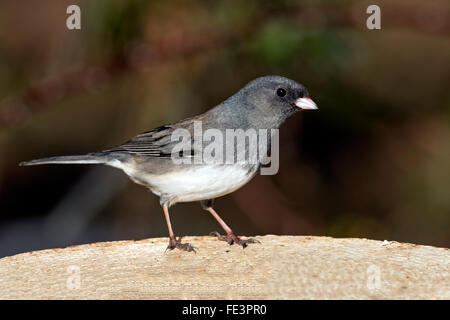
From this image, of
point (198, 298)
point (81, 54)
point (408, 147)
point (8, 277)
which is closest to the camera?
point (198, 298)

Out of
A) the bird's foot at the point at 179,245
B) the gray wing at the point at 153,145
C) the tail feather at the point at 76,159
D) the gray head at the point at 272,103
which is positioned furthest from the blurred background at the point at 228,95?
the bird's foot at the point at 179,245

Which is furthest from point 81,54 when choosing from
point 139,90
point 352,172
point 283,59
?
point 352,172

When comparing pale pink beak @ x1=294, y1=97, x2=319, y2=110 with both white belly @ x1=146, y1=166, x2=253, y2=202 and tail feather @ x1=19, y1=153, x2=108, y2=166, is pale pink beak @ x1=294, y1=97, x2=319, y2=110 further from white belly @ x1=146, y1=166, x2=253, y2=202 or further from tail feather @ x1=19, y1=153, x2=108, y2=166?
tail feather @ x1=19, y1=153, x2=108, y2=166

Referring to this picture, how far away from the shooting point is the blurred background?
4355 mm

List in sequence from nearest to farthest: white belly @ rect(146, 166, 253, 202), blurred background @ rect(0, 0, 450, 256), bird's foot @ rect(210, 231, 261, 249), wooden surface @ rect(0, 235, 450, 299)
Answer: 1. wooden surface @ rect(0, 235, 450, 299)
2. white belly @ rect(146, 166, 253, 202)
3. bird's foot @ rect(210, 231, 261, 249)
4. blurred background @ rect(0, 0, 450, 256)

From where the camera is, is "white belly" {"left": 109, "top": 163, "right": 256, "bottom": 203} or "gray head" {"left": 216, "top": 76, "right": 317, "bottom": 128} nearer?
"white belly" {"left": 109, "top": 163, "right": 256, "bottom": 203}

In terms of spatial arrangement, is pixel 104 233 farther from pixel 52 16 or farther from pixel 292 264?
pixel 292 264

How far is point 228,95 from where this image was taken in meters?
4.90

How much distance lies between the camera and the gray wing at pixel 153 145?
10.2ft

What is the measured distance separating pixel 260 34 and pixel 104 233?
2158 mm

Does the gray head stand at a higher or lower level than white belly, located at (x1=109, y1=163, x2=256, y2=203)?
higher

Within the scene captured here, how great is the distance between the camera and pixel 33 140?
5.56 metres

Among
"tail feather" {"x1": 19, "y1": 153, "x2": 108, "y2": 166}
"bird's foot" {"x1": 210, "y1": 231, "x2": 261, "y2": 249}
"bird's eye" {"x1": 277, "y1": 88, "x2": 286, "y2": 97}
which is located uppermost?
"bird's eye" {"x1": 277, "y1": 88, "x2": 286, "y2": 97}
